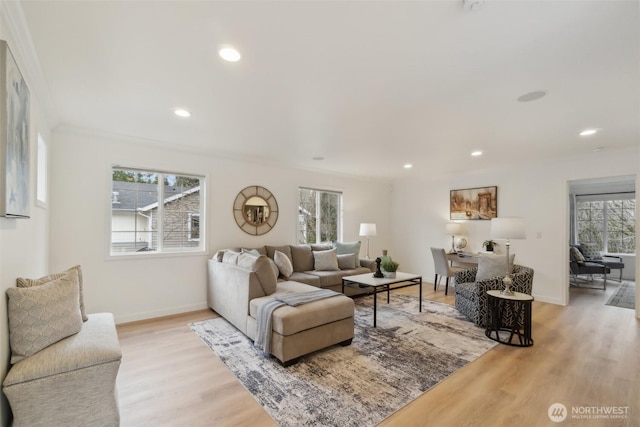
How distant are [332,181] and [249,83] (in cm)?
398

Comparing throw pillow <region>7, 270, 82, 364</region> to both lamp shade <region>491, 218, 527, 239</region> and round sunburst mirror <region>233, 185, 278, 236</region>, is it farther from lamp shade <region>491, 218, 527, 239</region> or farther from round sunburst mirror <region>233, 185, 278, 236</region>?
lamp shade <region>491, 218, 527, 239</region>

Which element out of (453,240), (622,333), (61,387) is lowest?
(622,333)

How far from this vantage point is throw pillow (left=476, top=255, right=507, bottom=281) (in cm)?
383

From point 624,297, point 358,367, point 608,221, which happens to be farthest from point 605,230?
point 358,367

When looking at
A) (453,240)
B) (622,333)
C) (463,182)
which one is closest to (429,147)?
(463,182)

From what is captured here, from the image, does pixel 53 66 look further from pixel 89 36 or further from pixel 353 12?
pixel 353 12

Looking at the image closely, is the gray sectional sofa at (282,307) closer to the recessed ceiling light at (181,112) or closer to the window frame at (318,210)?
the window frame at (318,210)

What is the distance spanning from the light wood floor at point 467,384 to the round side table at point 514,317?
0.15m

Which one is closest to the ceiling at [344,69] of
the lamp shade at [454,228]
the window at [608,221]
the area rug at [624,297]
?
the lamp shade at [454,228]

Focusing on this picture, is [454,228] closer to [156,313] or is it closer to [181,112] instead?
[181,112]

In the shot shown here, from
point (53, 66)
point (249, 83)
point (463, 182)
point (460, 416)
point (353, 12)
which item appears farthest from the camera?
point (463, 182)

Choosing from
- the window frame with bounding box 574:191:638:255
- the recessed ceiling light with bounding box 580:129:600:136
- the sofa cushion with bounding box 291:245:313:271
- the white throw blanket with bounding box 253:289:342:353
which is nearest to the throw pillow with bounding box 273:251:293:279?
the sofa cushion with bounding box 291:245:313:271

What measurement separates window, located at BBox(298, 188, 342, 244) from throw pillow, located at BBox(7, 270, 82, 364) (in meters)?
4.01

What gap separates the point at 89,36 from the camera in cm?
181
